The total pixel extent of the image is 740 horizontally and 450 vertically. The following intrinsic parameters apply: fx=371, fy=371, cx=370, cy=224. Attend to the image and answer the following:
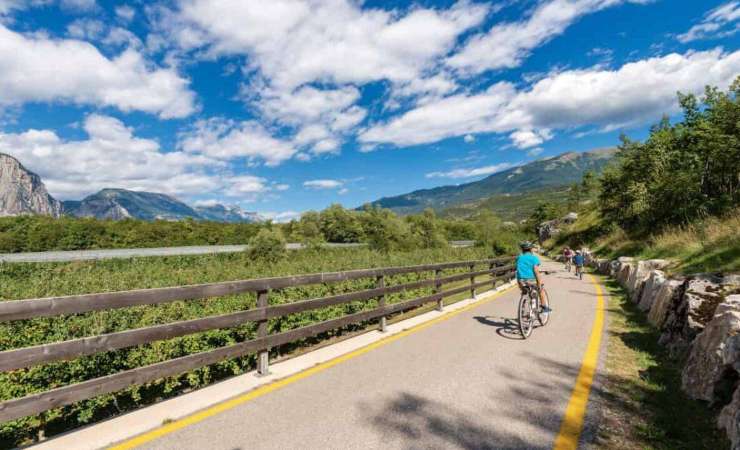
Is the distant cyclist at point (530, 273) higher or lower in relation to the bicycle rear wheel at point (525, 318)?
higher

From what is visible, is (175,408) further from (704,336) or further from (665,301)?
(665,301)

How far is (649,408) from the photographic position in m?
4.12

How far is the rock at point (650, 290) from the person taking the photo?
902 cm

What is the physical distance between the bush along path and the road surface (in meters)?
1.23

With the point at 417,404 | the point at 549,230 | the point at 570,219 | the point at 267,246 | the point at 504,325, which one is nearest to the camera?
the point at 417,404

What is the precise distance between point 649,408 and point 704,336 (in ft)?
4.17

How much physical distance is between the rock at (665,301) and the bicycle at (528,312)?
2.09 m

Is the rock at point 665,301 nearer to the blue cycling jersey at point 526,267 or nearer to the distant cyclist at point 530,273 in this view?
A: the distant cyclist at point 530,273

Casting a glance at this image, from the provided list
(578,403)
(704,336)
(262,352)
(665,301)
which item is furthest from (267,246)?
(704,336)

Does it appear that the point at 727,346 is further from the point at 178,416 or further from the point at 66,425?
the point at 66,425

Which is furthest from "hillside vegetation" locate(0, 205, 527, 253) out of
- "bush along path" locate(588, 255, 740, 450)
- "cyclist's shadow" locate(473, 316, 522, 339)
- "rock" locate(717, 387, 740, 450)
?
"rock" locate(717, 387, 740, 450)

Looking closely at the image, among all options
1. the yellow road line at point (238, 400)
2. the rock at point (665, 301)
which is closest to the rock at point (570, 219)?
the rock at point (665, 301)

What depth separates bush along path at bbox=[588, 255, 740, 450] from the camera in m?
3.74

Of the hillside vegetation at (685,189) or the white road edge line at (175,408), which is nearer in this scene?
the white road edge line at (175,408)
